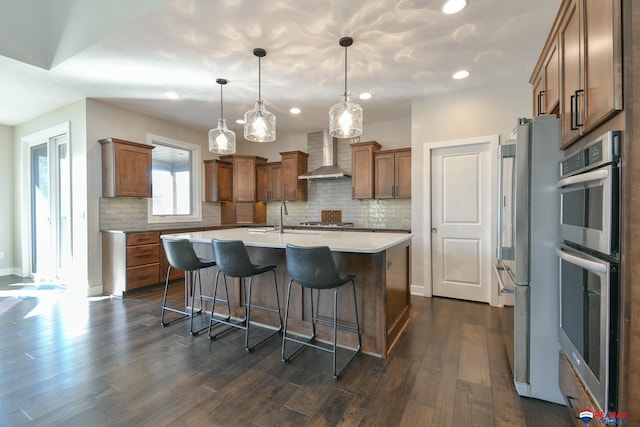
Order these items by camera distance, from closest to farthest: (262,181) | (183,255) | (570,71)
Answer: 1. (570,71)
2. (183,255)
3. (262,181)

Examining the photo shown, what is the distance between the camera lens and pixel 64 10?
2.87 meters

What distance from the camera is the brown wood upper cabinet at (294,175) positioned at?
5.76 metres

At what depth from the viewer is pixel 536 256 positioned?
174 cm

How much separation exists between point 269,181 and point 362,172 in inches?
85.5

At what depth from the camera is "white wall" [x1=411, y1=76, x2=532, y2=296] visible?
3494 millimetres

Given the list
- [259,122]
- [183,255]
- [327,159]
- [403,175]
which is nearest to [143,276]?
[183,255]

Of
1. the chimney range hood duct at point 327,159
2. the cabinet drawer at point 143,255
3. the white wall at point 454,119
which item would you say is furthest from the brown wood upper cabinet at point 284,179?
the white wall at point 454,119

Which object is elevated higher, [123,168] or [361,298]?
[123,168]

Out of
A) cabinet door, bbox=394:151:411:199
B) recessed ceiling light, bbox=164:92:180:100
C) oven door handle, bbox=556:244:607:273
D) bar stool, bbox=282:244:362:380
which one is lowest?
bar stool, bbox=282:244:362:380

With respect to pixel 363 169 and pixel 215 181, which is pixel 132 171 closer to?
pixel 215 181

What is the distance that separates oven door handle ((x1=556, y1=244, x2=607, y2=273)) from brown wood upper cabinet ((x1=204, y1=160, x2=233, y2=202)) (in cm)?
548

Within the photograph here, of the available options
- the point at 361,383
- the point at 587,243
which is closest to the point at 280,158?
the point at 361,383

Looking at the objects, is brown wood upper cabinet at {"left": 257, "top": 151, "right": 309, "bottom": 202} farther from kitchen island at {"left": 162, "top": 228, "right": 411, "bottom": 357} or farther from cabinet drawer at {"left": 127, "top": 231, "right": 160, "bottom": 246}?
kitchen island at {"left": 162, "top": 228, "right": 411, "bottom": 357}

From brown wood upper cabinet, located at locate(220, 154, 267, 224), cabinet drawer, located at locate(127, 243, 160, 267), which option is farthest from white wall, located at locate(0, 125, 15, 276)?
brown wood upper cabinet, located at locate(220, 154, 267, 224)
